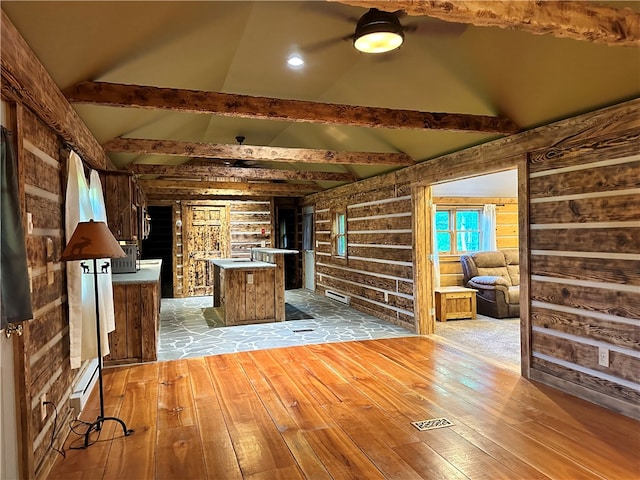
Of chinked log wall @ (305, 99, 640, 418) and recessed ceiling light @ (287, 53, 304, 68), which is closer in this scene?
chinked log wall @ (305, 99, 640, 418)

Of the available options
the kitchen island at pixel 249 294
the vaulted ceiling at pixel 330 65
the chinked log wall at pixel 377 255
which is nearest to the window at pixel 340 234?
the chinked log wall at pixel 377 255

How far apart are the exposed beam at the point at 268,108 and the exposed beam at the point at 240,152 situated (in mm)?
1792

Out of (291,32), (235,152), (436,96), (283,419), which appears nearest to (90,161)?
(235,152)

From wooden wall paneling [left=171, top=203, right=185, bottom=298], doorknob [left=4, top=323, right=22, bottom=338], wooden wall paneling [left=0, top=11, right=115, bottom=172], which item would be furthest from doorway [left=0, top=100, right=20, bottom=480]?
wooden wall paneling [left=171, top=203, right=185, bottom=298]

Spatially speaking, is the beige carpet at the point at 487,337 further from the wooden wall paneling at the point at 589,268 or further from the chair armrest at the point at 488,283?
the wooden wall paneling at the point at 589,268

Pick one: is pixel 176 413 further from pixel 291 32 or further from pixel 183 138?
pixel 183 138

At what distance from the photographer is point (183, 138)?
670 cm

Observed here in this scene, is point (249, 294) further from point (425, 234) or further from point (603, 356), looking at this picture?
point (603, 356)

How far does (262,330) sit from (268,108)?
141 inches

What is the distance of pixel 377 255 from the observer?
22.4ft

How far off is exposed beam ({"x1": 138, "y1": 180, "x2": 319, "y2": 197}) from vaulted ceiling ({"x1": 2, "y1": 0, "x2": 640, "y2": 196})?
3324mm

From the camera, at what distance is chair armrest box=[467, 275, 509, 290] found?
6.83m

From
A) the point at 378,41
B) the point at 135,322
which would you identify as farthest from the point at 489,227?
the point at 135,322

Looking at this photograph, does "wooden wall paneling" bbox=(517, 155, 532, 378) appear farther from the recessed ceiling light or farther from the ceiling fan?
the recessed ceiling light
